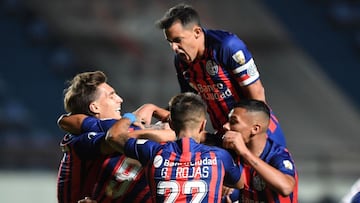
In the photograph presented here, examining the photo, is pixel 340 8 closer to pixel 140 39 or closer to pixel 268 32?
pixel 268 32

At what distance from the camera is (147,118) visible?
19.3ft

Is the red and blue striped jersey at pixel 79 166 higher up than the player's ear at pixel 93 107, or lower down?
lower down

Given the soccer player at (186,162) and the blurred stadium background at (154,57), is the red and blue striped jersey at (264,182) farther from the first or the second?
the blurred stadium background at (154,57)

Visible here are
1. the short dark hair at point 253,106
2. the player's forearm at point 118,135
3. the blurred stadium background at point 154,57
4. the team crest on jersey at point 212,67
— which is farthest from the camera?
the blurred stadium background at point 154,57

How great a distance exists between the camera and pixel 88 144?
5570 mm

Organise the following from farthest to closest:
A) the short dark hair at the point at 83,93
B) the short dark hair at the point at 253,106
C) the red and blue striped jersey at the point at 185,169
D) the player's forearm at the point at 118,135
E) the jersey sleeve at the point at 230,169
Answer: the short dark hair at the point at 83,93
the short dark hair at the point at 253,106
the player's forearm at the point at 118,135
the jersey sleeve at the point at 230,169
the red and blue striped jersey at the point at 185,169

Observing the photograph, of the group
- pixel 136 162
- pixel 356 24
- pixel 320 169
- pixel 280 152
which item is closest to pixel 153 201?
pixel 136 162

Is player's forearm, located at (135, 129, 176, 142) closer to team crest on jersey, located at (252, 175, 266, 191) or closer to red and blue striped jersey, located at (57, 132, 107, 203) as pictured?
red and blue striped jersey, located at (57, 132, 107, 203)

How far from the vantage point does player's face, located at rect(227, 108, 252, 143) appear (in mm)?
5344

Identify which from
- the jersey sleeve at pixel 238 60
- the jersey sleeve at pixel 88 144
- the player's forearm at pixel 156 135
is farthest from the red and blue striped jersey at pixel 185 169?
the jersey sleeve at pixel 238 60

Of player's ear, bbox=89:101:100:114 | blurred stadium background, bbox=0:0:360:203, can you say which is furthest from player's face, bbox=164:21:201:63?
blurred stadium background, bbox=0:0:360:203

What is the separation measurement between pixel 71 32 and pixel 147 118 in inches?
413

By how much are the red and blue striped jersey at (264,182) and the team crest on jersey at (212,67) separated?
61cm

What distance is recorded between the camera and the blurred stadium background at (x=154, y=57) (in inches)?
586
